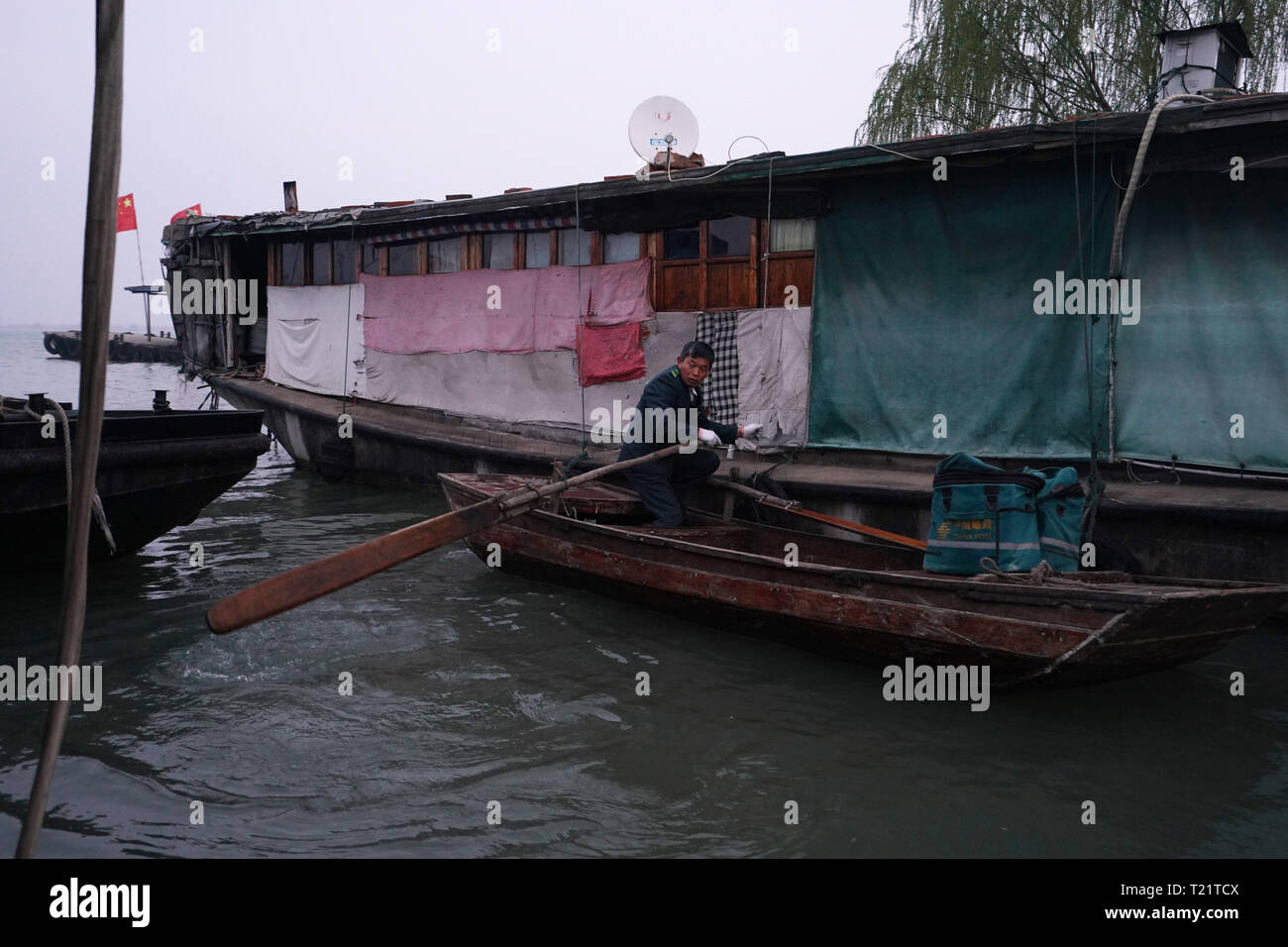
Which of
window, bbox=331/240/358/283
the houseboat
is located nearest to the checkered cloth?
the houseboat

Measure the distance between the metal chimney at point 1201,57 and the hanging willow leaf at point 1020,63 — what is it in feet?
19.4

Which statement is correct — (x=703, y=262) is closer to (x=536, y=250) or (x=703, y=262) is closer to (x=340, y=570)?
(x=536, y=250)

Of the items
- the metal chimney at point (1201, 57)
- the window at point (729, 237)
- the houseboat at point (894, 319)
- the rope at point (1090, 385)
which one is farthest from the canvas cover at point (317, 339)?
the metal chimney at point (1201, 57)

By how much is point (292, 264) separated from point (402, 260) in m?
2.56

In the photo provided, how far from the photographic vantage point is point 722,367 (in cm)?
1006

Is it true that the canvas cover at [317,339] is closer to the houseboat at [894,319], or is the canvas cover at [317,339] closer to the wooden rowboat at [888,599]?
the houseboat at [894,319]

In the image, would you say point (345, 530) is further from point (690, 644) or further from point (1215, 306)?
point (1215, 306)

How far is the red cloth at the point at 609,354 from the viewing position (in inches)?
420

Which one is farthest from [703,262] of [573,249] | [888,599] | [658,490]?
[888,599]

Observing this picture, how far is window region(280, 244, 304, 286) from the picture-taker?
47.0ft

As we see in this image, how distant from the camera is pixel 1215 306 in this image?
24.5 feet

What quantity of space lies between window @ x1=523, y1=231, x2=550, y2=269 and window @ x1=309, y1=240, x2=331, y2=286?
3929 mm
